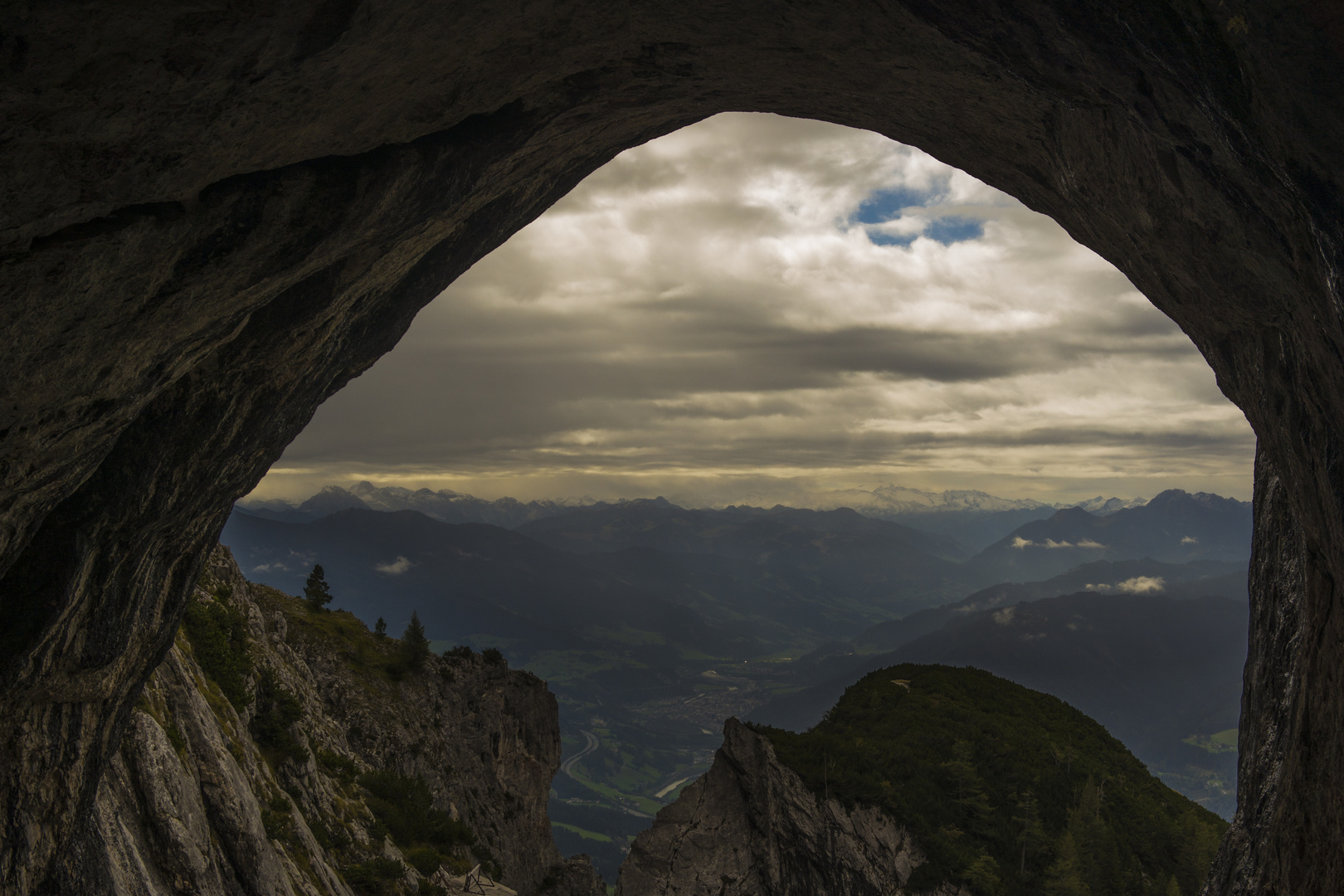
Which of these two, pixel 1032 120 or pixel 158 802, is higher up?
pixel 1032 120

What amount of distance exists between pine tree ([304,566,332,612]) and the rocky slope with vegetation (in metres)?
36.8

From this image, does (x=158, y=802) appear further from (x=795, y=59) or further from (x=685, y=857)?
(x=685, y=857)

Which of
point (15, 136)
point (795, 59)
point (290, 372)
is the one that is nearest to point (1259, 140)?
point (795, 59)

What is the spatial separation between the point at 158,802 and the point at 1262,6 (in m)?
29.1

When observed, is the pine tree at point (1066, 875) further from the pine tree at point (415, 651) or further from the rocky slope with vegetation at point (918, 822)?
the pine tree at point (415, 651)

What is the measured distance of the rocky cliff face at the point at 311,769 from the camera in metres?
19.7

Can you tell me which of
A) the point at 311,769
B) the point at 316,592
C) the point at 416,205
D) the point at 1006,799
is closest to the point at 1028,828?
the point at 1006,799

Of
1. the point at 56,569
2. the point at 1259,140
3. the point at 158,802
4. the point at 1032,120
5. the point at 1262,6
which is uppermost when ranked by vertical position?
the point at 1032,120

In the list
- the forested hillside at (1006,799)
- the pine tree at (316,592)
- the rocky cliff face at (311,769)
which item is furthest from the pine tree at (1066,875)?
the pine tree at (316,592)

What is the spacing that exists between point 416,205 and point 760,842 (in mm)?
46967

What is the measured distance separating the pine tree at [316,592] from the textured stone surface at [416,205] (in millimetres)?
49487

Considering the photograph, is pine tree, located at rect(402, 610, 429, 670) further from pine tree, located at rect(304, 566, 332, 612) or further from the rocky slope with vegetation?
the rocky slope with vegetation

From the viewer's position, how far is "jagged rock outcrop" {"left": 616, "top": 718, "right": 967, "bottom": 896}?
41125mm

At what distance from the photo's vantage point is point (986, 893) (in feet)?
125
